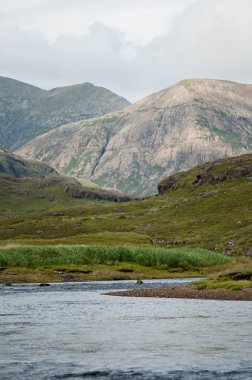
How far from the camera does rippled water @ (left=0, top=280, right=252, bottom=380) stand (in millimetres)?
31203

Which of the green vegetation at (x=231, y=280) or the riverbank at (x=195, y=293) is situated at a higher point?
the green vegetation at (x=231, y=280)

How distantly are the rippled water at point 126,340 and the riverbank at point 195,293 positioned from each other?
12.0 ft

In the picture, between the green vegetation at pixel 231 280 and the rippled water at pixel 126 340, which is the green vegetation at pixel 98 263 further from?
the rippled water at pixel 126 340

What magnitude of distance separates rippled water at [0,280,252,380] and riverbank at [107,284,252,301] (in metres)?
3.66

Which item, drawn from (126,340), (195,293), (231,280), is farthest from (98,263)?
(126,340)

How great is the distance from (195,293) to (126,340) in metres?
35.0

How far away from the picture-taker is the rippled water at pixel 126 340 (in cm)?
3120

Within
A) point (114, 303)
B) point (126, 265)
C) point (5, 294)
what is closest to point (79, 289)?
point (5, 294)

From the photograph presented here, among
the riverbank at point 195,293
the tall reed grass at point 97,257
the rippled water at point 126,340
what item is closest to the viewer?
the rippled water at point 126,340

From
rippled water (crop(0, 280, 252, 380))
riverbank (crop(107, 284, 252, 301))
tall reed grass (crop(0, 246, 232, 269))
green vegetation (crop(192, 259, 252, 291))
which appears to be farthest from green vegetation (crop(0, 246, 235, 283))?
rippled water (crop(0, 280, 252, 380))

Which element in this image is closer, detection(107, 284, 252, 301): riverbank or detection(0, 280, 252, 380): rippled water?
detection(0, 280, 252, 380): rippled water

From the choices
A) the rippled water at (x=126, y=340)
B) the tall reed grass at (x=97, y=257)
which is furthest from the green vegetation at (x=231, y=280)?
the tall reed grass at (x=97, y=257)

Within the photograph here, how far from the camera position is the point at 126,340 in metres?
40.8

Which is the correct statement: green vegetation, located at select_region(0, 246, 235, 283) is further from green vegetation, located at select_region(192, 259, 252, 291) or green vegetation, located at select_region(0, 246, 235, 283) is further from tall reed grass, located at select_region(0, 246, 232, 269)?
green vegetation, located at select_region(192, 259, 252, 291)
